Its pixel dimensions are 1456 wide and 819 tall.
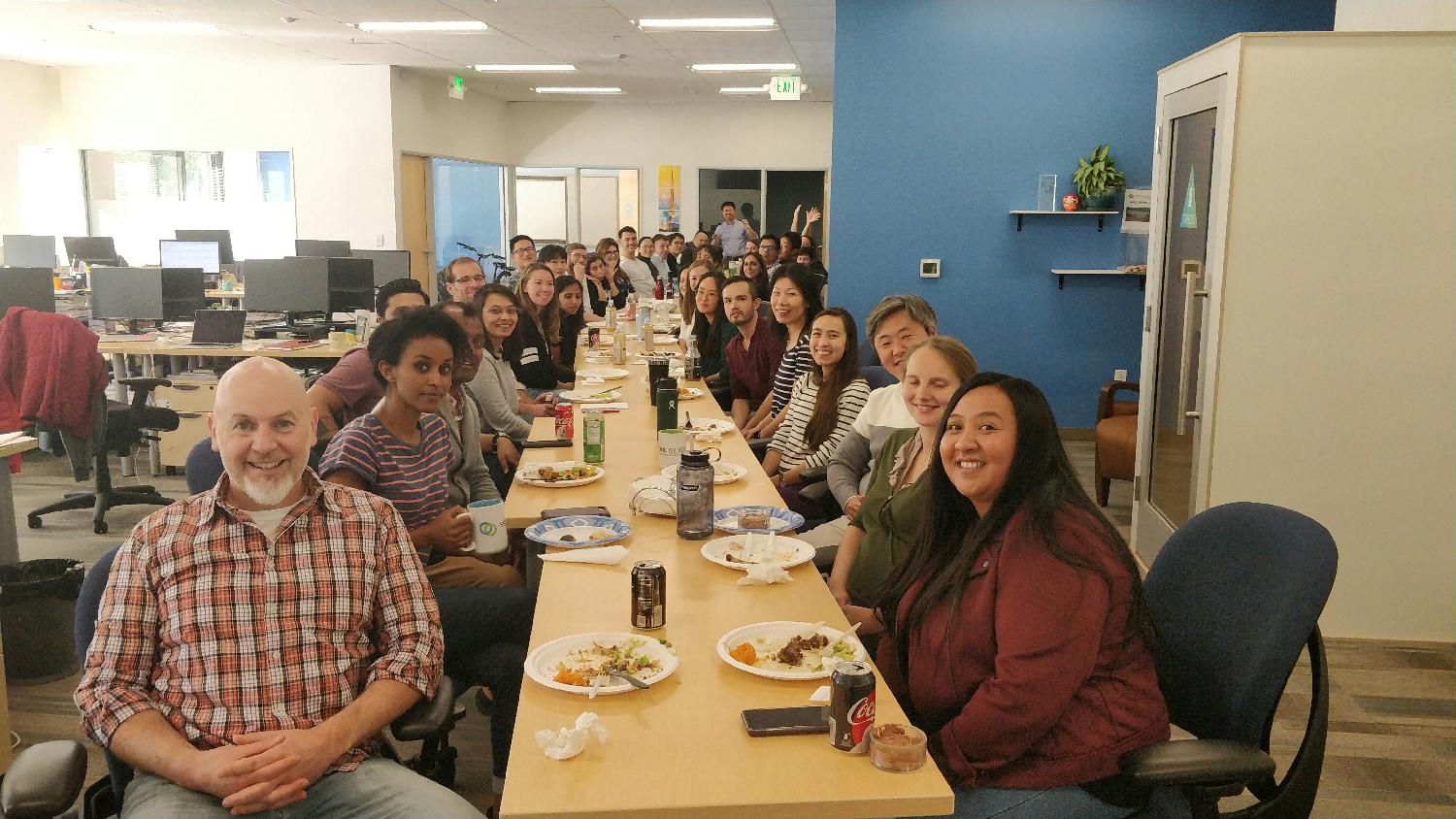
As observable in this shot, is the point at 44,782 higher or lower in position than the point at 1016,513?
lower

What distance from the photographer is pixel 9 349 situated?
5242 millimetres

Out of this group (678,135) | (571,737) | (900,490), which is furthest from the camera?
(678,135)

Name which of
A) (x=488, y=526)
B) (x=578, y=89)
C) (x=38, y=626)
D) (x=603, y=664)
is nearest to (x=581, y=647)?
(x=603, y=664)

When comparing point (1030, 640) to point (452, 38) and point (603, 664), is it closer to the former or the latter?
point (603, 664)

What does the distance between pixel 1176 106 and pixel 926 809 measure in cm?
401

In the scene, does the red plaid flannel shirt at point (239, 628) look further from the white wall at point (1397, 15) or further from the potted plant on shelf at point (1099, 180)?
the potted plant on shelf at point (1099, 180)

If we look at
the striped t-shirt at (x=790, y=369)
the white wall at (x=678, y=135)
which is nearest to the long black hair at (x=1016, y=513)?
the striped t-shirt at (x=790, y=369)

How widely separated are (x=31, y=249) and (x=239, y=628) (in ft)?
34.5

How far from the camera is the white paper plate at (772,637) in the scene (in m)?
1.93

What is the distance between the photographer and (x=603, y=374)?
5863mm

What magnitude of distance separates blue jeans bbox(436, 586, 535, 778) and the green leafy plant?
5.52m

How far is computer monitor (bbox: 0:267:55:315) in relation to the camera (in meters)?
6.52

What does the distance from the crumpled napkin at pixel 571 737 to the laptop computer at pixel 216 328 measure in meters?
6.12

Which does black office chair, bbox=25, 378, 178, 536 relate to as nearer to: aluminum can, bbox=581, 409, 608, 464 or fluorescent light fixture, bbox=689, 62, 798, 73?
aluminum can, bbox=581, 409, 608, 464
